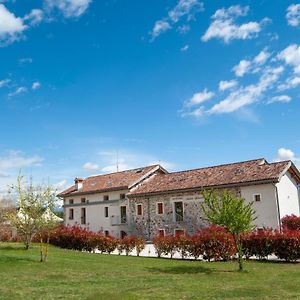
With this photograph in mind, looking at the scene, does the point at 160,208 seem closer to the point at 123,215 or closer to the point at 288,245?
the point at 123,215

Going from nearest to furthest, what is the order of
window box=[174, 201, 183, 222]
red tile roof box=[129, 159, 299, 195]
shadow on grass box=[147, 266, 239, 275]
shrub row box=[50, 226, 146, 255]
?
shadow on grass box=[147, 266, 239, 275] < shrub row box=[50, 226, 146, 255] < red tile roof box=[129, 159, 299, 195] < window box=[174, 201, 183, 222]

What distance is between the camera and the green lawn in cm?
910

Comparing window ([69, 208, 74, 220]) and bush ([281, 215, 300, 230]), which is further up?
window ([69, 208, 74, 220])

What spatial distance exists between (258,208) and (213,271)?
13725 millimetres

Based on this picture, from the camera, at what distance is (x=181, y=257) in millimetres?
19516

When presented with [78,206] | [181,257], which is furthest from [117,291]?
[78,206]

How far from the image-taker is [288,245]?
17.0 m

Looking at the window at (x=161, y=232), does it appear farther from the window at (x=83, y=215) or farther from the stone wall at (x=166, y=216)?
the window at (x=83, y=215)

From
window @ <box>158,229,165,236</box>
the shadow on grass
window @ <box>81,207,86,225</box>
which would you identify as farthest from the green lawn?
window @ <box>81,207,86,225</box>

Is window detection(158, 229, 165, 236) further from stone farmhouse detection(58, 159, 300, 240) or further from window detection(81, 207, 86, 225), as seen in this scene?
window detection(81, 207, 86, 225)

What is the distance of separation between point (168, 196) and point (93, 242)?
1022 cm

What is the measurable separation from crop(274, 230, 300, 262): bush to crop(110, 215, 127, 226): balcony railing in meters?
19.6

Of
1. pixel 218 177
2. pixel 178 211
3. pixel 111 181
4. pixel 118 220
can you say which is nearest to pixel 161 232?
pixel 178 211

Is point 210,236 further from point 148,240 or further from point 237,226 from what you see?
point 148,240
